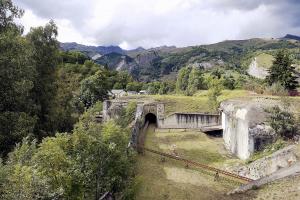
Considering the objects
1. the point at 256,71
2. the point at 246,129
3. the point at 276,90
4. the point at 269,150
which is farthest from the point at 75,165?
the point at 256,71

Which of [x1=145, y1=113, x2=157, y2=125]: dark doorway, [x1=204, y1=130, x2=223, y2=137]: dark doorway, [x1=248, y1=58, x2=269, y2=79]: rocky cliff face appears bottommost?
[x1=204, y1=130, x2=223, y2=137]: dark doorway

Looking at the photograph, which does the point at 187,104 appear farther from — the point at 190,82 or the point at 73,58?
the point at 73,58

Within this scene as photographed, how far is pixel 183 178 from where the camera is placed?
25953mm

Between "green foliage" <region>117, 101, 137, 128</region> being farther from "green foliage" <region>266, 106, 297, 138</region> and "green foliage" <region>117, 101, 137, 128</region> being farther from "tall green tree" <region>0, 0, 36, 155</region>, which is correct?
"tall green tree" <region>0, 0, 36, 155</region>

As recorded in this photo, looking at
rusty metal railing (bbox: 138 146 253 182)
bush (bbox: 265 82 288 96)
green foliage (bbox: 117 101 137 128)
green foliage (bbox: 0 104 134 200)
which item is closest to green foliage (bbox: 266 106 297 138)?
rusty metal railing (bbox: 138 146 253 182)

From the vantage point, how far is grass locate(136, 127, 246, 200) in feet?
75.3

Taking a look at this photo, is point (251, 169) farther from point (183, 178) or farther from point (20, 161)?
point (20, 161)

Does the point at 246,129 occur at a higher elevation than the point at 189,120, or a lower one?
higher

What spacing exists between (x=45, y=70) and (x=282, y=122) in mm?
18243

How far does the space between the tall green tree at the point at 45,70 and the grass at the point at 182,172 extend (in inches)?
296

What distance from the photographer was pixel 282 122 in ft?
96.6

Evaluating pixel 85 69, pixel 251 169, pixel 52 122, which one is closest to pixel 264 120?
pixel 251 169

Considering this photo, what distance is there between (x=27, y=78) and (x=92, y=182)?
11773mm

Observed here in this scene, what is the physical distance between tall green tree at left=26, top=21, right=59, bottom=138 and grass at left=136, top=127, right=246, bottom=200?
7.52 metres
